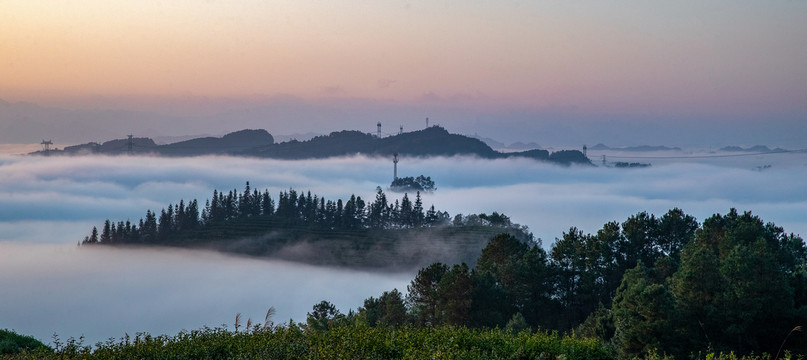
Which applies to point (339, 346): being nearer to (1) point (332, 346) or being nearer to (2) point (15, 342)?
(1) point (332, 346)

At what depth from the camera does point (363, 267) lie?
609 feet

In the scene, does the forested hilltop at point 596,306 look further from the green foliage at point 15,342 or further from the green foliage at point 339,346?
the green foliage at point 15,342

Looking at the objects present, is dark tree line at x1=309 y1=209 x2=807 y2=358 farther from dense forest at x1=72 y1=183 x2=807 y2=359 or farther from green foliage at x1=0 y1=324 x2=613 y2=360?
green foliage at x1=0 y1=324 x2=613 y2=360

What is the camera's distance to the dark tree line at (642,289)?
3070cm

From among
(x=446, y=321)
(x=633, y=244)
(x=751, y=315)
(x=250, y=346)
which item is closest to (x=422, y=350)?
(x=250, y=346)

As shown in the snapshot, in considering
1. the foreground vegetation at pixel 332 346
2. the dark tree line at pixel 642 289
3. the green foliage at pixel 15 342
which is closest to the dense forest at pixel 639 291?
the dark tree line at pixel 642 289

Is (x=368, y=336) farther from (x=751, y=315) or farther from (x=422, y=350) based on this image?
(x=751, y=315)

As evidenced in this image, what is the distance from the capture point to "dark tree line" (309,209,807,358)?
30.7 metres

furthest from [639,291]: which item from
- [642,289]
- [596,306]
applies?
[596,306]

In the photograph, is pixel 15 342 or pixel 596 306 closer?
pixel 15 342

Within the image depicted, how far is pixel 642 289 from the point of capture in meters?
31.2

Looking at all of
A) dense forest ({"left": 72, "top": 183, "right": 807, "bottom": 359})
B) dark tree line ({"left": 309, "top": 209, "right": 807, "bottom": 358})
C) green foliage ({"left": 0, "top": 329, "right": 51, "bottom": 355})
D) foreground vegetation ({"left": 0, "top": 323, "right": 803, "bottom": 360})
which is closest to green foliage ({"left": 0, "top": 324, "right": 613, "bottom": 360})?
foreground vegetation ({"left": 0, "top": 323, "right": 803, "bottom": 360})

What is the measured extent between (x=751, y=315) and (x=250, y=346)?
27780mm

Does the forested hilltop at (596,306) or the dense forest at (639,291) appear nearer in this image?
the forested hilltop at (596,306)
